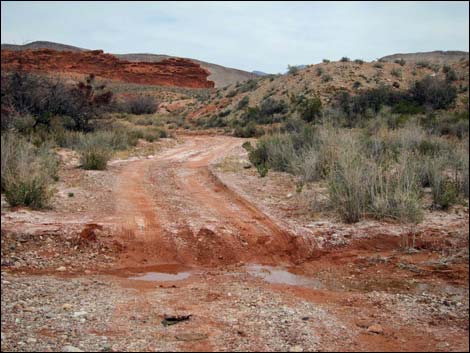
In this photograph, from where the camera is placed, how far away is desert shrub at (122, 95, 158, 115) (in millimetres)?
45397

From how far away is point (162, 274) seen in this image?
672 cm

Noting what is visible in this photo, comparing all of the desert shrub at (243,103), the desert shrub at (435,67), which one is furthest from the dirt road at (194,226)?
the desert shrub at (435,67)

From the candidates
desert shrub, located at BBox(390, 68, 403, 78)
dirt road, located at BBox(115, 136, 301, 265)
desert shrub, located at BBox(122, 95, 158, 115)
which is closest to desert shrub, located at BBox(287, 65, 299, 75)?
desert shrub, located at BBox(390, 68, 403, 78)

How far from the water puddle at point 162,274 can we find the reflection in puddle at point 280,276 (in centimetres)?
91

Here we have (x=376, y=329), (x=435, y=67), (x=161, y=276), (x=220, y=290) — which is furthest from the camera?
(x=435, y=67)

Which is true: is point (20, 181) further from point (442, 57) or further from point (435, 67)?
point (442, 57)

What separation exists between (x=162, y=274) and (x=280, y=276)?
1546mm

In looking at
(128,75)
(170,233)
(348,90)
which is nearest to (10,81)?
(170,233)

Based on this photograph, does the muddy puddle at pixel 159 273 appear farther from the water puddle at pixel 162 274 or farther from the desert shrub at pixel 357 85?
the desert shrub at pixel 357 85

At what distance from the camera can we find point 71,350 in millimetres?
4121

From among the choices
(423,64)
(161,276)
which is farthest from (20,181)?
(423,64)

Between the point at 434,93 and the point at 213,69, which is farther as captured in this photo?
the point at 213,69

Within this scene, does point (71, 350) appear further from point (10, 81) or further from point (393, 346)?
point (10, 81)

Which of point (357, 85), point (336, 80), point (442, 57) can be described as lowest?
point (357, 85)
